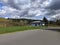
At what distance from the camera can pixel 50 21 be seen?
181 m
